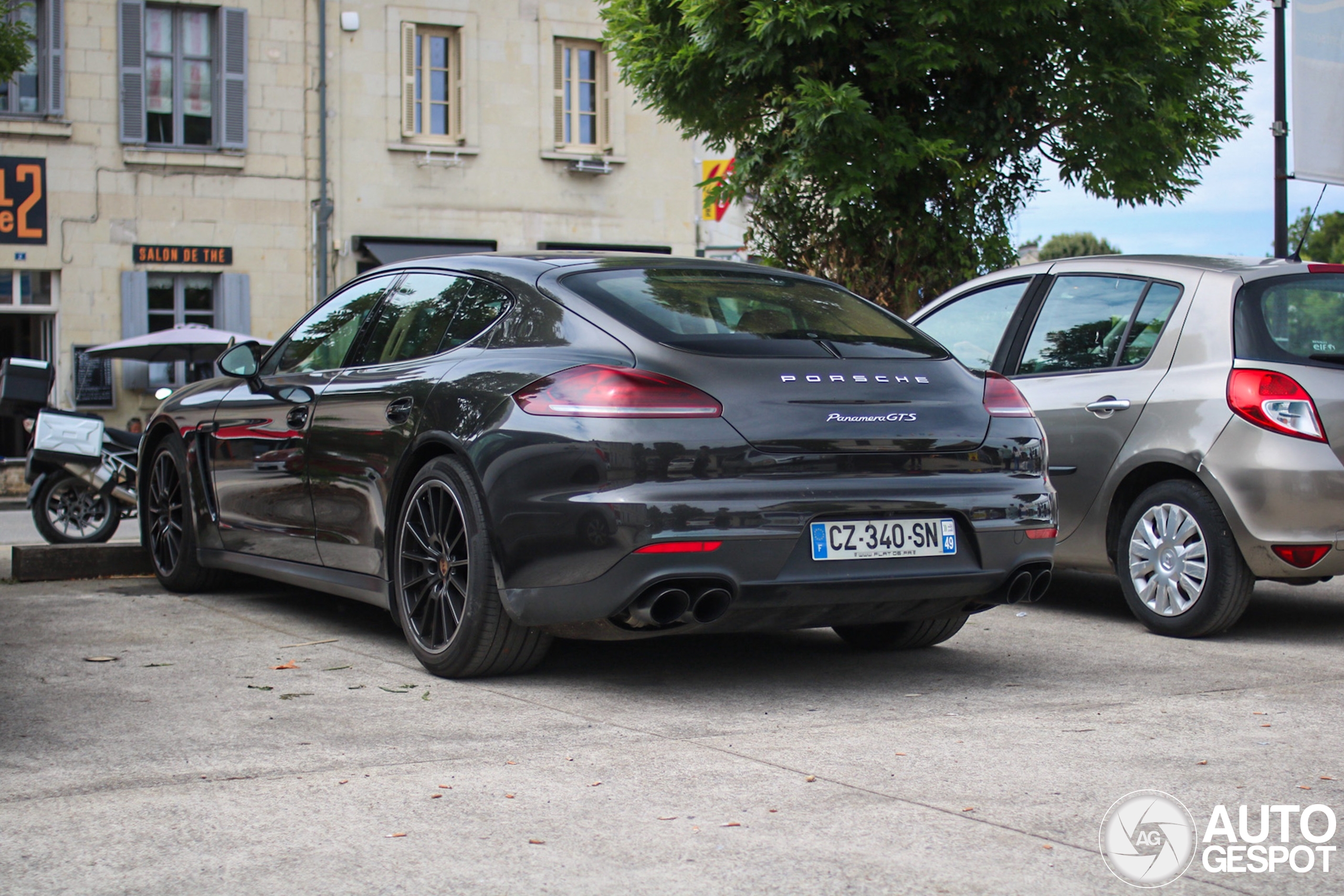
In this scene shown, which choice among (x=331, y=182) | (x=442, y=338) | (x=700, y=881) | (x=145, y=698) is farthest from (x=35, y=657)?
(x=331, y=182)

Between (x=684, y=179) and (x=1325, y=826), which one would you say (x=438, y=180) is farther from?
(x=1325, y=826)

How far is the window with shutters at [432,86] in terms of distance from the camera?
25016 millimetres

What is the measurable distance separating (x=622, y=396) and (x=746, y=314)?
709 millimetres

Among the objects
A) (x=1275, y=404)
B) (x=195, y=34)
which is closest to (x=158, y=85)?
(x=195, y=34)

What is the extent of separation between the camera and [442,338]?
5.46 meters

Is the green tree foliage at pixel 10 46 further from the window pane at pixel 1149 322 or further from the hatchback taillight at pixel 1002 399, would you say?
the hatchback taillight at pixel 1002 399

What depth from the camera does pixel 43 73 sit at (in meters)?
22.6

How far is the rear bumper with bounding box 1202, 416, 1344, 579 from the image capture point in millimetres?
5918

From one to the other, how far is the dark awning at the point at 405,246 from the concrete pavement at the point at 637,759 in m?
18.8

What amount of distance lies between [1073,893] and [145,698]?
301 centimetres

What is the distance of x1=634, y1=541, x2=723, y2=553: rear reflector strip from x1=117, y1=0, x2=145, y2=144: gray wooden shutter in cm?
2062

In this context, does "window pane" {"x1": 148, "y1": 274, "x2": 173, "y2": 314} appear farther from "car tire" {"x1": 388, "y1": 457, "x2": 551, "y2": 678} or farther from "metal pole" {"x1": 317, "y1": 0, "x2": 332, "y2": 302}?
"car tire" {"x1": 388, "y1": 457, "x2": 551, "y2": 678}

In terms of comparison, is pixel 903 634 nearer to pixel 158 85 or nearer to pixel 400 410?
pixel 400 410

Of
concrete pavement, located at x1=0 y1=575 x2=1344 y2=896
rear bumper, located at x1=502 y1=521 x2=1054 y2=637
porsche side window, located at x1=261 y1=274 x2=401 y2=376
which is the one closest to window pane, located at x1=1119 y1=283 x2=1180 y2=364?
concrete pavement, located at x1=0 y1=575 x2=1344 y2=896
